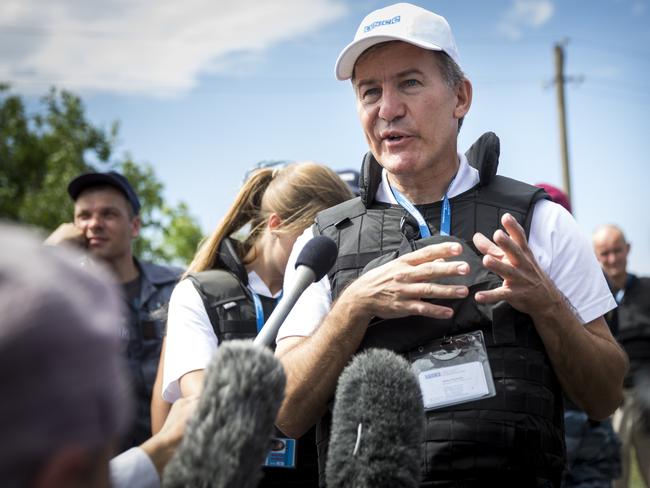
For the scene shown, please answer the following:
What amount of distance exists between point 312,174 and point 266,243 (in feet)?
1.30

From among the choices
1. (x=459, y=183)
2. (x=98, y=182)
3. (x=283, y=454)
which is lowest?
(x=283, y=454)

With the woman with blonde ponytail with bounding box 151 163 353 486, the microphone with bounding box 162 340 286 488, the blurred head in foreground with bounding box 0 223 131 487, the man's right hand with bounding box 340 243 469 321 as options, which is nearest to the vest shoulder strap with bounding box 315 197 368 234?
the man's right hand with bounding box 340 243 469 321

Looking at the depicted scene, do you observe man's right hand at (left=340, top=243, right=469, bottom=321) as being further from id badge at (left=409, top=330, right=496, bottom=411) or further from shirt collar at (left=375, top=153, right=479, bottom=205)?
shirt collar at (left=375, top=153, right=479, bottom=205)

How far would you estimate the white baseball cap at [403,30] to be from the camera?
8.63 ft

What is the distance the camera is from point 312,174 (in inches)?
151

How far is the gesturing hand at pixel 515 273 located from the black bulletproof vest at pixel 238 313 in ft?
A: 4.73

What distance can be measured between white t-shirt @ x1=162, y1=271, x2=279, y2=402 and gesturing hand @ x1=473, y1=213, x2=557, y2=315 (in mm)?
1262

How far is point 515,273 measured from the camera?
2223mm

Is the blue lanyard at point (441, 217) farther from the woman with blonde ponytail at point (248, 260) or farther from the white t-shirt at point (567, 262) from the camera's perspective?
the woman with blonde ponytail at point (248, 260)

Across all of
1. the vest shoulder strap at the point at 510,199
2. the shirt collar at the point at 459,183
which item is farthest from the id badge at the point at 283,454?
the vest shoulder strap at the point at 510,199

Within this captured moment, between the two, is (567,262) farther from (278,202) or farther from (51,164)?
(51,164)

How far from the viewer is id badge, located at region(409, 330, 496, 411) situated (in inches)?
92.0

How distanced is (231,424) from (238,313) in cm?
224

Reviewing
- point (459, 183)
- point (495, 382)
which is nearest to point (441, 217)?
point (459, 183)
